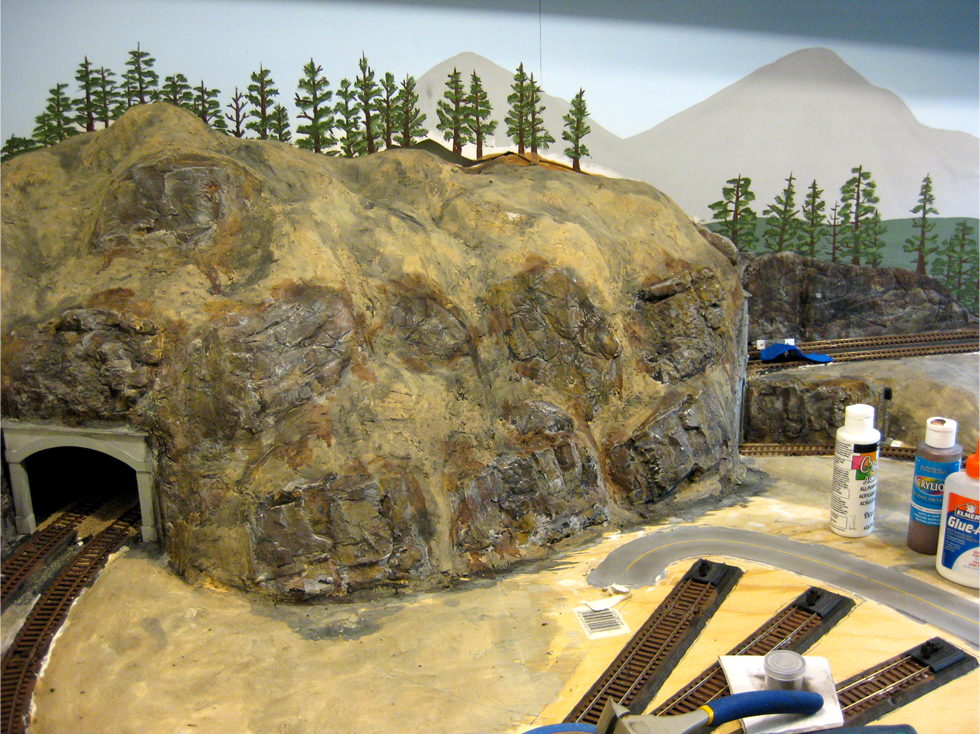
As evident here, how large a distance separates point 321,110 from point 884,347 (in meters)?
19.2

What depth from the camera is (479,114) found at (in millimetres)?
14664

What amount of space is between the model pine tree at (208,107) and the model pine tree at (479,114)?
4.68m

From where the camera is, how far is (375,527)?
11.5m

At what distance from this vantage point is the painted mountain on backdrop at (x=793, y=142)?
16.3m

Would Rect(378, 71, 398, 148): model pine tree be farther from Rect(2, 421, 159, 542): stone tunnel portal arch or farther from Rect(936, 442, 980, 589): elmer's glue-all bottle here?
Rect(936, 442, 980, 589): elmer's glue-all bottle

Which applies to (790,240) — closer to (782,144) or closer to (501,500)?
(782,144)

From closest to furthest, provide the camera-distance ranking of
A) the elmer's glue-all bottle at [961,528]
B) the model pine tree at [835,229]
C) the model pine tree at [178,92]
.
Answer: the elmer's glue-all bottle at [961,528]
the model pine tree at [178,92]
the model pine tree at [835,229]

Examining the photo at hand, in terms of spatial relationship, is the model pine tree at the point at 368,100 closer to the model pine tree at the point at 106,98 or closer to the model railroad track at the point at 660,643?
the model pine tree at the point at 106,98

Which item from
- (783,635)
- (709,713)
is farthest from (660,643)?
(709,713)

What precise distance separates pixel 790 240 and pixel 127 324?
63.2 ft

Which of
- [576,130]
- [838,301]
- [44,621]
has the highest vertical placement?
[576,130]

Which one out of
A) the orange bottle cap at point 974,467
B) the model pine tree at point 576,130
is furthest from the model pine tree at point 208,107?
the orange bottle cap at point 974,467

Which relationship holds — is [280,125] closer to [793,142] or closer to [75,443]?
[75,443]

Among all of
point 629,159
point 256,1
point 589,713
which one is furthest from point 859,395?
point 256,1
